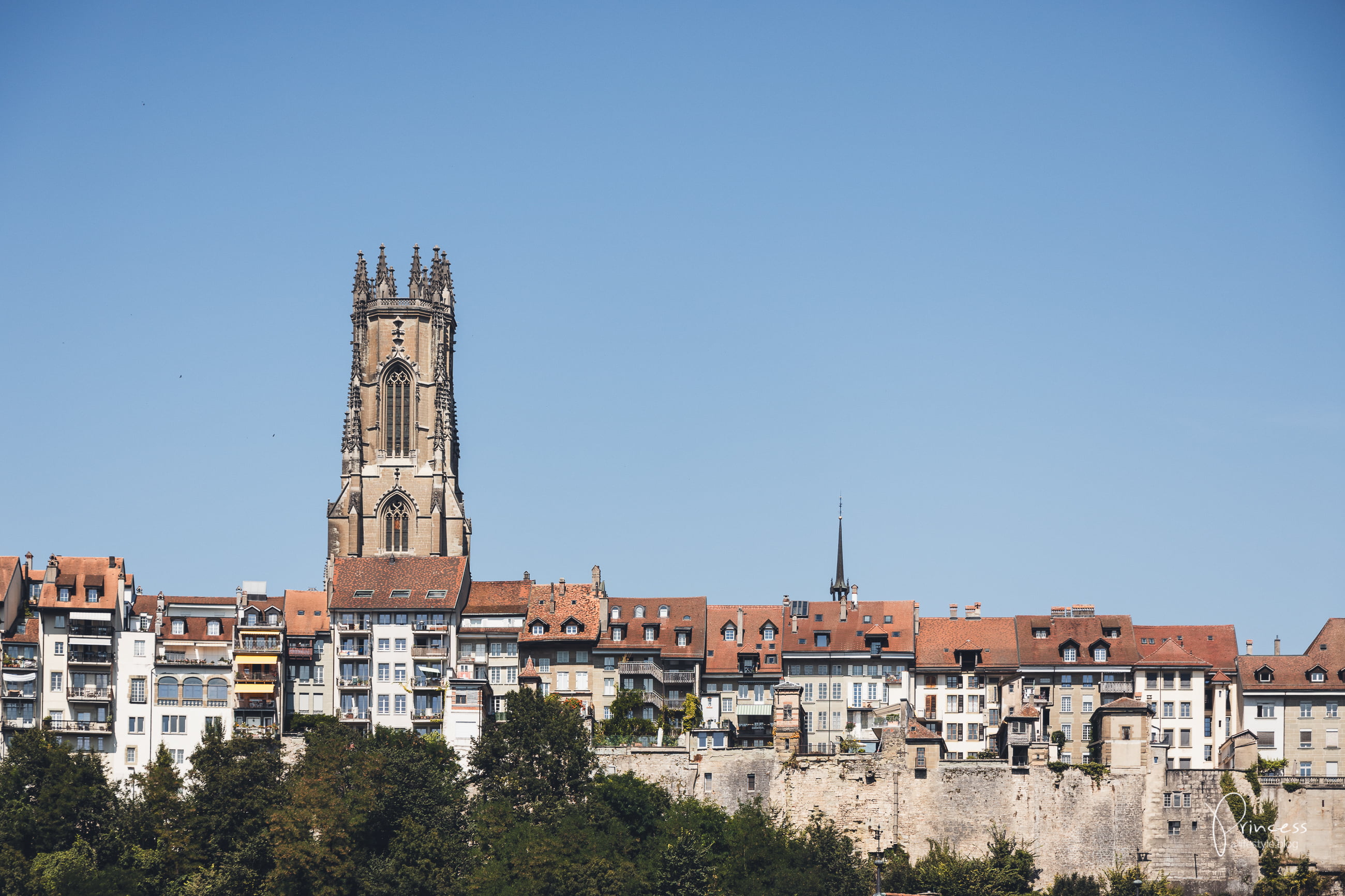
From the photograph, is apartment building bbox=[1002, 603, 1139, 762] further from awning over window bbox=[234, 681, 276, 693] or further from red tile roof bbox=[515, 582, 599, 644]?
awning over window bbox=[234, 681, 276, 693]

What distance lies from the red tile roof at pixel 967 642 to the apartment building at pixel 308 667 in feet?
109

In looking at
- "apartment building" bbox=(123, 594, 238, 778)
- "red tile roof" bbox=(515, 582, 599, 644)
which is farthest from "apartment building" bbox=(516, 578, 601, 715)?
"apartment building" bbox=(123, 594, 238, 778)

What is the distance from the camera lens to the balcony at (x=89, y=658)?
142 m

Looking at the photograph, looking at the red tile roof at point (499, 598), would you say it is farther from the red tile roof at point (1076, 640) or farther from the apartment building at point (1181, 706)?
the apartment building at point (1181, 706)

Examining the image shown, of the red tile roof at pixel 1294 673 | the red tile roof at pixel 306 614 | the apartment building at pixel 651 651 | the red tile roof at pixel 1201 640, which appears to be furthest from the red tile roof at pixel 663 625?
the red tile roof at pixel 1294 673

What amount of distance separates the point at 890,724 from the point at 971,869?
1112cm

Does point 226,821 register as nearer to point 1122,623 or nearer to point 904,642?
point 904,642

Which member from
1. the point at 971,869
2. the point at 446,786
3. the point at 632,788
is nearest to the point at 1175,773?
the point at 971,869

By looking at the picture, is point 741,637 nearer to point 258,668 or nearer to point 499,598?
Answer: point 499,598

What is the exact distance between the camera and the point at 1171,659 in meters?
145

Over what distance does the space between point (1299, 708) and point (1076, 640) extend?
42.1 feet

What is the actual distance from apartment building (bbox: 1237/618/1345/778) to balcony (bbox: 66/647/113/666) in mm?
61984

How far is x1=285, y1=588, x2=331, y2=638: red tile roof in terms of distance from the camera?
485ft

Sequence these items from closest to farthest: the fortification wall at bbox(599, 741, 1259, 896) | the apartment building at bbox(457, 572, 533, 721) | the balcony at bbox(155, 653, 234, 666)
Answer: the fortification wall at bbox(599, 741, 1259, 896)
the balcony at bbox(155, 653, 234, 666)
the apartment building at bbox(457, 572, 533, 721)
